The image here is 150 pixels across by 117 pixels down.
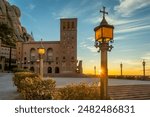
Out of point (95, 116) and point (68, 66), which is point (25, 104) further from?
point (68, 66)

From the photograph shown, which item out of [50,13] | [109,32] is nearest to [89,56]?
[50,13]

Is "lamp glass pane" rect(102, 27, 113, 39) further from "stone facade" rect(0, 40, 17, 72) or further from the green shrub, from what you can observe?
"stone facade" rect(0, 40, 17, 72)

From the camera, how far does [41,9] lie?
419 inches

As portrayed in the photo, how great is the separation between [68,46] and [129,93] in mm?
47954

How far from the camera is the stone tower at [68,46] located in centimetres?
6044

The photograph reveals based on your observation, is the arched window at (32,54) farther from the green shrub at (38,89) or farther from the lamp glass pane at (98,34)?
the lamp glass pane at (98,34)

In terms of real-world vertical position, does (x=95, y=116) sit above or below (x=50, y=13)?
below

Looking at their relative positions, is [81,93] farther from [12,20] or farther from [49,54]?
[12,20]

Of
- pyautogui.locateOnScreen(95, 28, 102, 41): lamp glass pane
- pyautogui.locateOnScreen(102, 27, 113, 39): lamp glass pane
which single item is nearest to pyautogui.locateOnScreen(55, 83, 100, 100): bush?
pyautogui.locateOnScreen(95, 28, 102, 41): lamp glass pane

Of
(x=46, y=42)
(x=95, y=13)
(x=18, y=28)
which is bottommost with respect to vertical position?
(x=95, y=13)

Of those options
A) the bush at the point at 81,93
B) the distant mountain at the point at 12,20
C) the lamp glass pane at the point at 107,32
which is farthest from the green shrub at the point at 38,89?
the distant mountain at the point at 12,20

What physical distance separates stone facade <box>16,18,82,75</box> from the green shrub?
47959mm

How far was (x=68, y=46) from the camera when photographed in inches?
2413

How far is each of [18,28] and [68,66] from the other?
32.2 metres
